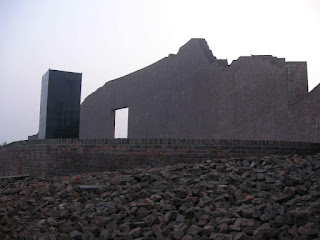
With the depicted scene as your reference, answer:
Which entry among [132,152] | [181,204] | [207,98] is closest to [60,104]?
[132,152]

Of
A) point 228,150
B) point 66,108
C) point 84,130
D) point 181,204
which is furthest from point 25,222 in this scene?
point 84,130

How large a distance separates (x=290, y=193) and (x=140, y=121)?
14214mm

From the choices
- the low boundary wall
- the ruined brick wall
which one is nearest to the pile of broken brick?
the low boundary wall

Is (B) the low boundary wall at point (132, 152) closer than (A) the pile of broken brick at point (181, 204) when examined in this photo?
No

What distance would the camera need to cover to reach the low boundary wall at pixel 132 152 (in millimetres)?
6293

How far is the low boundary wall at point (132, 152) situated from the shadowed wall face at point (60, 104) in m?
2.34

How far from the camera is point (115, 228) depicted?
3729 mm

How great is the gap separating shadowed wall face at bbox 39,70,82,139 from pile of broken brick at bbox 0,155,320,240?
436 centimetres

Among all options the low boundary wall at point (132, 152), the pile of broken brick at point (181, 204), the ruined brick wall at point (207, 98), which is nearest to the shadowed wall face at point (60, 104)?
the low boundary wall at point (132, 152)

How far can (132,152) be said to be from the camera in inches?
254

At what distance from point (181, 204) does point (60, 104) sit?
6597 millimetres

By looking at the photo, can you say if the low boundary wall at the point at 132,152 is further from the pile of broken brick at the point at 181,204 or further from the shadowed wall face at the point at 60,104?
the shadowed wall face at the point at 60,104

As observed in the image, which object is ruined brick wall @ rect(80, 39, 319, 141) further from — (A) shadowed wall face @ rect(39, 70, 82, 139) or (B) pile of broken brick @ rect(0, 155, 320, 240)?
(A) shadowed wall face @ rect(39, 70, 82, 139)

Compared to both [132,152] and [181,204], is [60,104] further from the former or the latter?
[181,204]
